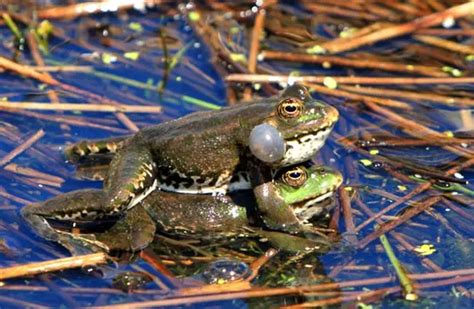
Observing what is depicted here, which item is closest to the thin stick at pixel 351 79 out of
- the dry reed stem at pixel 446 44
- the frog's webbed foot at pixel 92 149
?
the dry reed stem at pixel 446 44

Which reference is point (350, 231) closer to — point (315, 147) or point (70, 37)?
point (315, 147)

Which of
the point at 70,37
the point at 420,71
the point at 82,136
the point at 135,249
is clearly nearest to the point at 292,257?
the point at 135,249

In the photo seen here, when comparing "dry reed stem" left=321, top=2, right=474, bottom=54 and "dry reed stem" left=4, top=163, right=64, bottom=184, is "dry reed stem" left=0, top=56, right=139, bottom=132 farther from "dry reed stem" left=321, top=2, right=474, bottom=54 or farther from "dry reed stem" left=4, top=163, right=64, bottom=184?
"dry reed stem" left=321, top=2, right=474, bottom=54

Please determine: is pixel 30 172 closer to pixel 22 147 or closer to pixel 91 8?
pixel 22 147

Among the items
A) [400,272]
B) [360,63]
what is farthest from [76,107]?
[400,272]

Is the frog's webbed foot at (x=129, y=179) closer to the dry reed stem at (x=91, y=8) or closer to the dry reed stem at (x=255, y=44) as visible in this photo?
the dry reed stem at (x=255, y=44)
